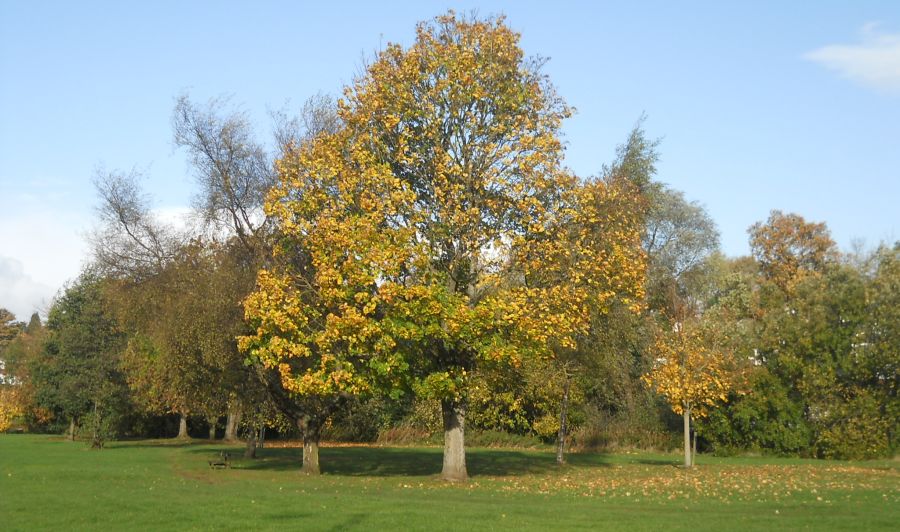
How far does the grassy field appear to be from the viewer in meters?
15.8

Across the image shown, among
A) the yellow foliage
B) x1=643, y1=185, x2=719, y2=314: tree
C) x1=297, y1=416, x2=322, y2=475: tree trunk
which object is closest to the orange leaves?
x1=297, y1=416, x2=322, y2=475: tree trunk

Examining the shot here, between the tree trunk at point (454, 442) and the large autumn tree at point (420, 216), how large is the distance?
0.15 feet

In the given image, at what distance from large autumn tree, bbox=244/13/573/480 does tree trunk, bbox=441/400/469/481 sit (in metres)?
0.05

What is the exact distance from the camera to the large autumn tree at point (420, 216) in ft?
76.3

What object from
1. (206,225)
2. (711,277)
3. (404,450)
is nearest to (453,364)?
(206,225)

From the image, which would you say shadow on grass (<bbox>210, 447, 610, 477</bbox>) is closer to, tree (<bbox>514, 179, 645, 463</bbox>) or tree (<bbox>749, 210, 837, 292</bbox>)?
tree (<bbox>514, 179, 645, 463</bbox>)

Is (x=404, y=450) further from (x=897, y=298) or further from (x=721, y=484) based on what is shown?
(x=897, y=298)

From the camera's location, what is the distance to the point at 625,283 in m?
25.8

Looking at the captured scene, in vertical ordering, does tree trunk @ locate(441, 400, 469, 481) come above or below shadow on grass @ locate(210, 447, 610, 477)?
above

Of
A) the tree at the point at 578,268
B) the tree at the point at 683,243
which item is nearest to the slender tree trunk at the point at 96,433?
the tree at the point at 578,268

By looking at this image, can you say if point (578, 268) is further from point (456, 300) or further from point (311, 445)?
point (311, 445)

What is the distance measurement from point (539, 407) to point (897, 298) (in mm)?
19345

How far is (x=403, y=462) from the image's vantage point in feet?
118

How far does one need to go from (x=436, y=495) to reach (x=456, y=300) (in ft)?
17.7
